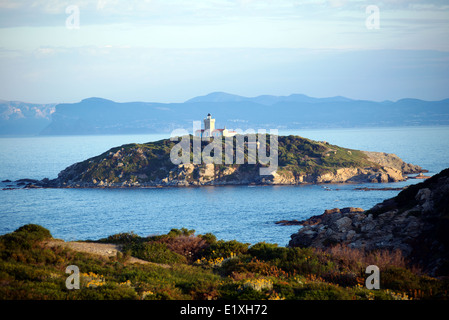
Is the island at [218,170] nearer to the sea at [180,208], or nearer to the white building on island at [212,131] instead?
the sea at [180,208]

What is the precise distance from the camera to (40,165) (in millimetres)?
164125

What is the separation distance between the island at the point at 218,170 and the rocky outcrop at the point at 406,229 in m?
83.8

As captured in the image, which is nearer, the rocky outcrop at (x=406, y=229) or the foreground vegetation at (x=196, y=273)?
the foreground vegetation at (x=196, y=273)

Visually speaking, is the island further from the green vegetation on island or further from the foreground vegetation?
the foreground vegetation

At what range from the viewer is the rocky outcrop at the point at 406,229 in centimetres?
2409

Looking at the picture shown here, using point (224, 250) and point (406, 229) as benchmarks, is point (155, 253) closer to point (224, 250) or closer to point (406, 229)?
point (224, 250)

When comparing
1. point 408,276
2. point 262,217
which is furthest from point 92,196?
point 408,276

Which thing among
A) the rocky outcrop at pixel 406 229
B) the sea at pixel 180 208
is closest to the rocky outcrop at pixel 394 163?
the sea at pixel 180 208

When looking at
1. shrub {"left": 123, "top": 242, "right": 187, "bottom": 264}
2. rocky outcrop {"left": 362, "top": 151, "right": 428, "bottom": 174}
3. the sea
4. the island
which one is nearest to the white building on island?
the island

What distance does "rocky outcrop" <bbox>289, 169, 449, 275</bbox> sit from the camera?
24.1m

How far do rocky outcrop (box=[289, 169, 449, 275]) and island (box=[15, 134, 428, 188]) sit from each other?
83.8 meters

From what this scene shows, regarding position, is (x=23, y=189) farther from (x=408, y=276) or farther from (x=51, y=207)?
(x=408, y=276)

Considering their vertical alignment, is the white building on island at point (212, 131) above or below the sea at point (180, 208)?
above
